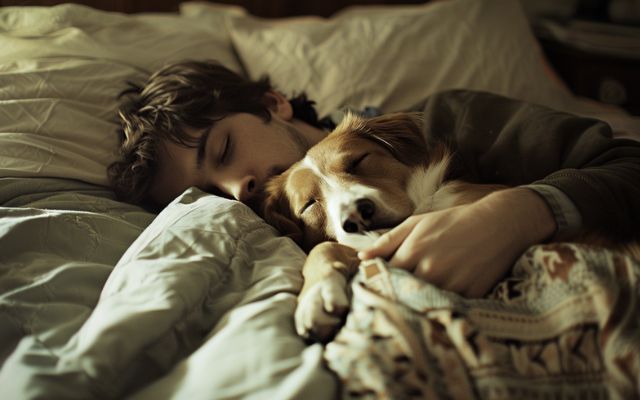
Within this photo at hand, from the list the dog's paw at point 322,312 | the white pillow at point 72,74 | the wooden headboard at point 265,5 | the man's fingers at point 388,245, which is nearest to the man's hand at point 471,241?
the man's fingers at point 388,245

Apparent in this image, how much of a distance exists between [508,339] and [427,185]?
2.30 ft

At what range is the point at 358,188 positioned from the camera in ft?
4.65

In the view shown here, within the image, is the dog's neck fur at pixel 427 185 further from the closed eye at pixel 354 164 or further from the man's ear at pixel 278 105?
the man's ear at pixel 278 105

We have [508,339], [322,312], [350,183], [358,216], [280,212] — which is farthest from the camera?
[280,212]

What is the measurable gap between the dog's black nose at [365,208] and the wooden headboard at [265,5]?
187 cm

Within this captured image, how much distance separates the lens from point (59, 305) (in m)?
1.10

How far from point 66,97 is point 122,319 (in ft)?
3.89

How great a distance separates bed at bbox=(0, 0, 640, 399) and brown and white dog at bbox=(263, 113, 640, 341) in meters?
0.14

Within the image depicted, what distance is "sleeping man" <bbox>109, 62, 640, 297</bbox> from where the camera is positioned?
1124mm

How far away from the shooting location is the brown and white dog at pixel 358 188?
4.41ft

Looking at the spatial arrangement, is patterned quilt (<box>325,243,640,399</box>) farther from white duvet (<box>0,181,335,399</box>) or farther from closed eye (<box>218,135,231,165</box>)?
closed eye (<box>218,135,231,165</box>)

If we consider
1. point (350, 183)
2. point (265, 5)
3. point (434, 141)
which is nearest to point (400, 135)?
point (434, 141)

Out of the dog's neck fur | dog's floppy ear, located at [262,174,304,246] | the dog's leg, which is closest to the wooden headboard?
dog's floppy ear, located at [262,174,304,246]

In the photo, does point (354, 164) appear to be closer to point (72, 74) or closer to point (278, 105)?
point (278, 105)
